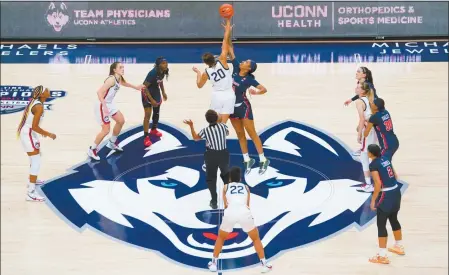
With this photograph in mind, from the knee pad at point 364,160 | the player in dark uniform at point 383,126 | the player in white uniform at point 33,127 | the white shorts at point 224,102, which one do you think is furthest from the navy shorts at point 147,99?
the player in dark uniform at point 383,126

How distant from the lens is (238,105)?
558 inches

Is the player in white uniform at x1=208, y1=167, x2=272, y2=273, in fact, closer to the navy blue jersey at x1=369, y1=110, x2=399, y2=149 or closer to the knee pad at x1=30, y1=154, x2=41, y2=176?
the navy blue jersey at x1=369, y1=110, x2=399, y2=149

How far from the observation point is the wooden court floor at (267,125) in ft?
38.1

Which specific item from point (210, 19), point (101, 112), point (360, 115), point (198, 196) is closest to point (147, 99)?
point (101, 112)

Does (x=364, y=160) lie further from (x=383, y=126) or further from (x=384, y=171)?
(x=384, y=171)

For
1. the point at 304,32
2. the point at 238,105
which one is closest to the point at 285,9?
the point at 304,32

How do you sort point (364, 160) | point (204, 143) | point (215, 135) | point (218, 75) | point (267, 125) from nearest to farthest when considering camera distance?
1. point (215, 135)
2. point (364, 160)
3. point (218, 75)
4. point (204, 143)
5. point (267, 125)

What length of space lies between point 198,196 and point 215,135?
1446 mm

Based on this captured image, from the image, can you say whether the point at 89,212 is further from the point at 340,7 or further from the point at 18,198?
the point at 340,7

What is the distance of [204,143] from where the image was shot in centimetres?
1559

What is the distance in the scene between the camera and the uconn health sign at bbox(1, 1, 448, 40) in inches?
855

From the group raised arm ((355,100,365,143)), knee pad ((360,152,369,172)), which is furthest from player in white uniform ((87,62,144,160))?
knee pad ((360,152,369,172))

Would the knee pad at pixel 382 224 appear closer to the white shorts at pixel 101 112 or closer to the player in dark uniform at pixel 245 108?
the player in dark uniform at pixel 245 108

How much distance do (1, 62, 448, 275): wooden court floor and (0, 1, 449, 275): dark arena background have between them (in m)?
0.03
